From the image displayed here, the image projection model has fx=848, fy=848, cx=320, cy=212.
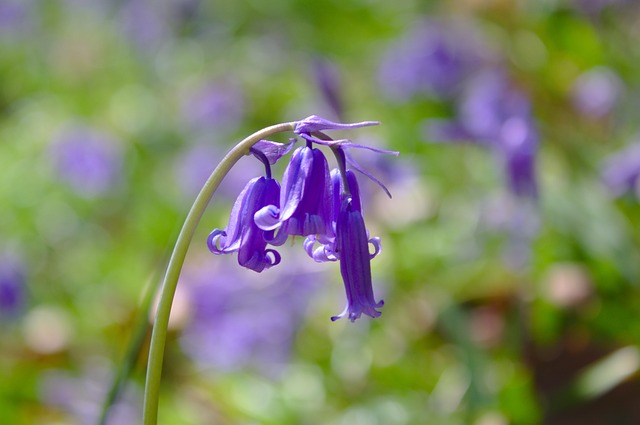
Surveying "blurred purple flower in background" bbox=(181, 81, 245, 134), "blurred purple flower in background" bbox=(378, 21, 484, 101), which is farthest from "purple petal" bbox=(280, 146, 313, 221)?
"blurred purple flower in background" bbox=(181, 81, 245, 134)

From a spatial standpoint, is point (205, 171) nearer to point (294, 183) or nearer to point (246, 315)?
point (246, 315)

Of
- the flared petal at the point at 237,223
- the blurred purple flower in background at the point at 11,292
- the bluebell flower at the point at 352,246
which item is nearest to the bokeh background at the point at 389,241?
the blurred purple flower in background at the point at 11,292

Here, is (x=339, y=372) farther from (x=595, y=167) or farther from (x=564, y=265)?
(x=595, y=167)

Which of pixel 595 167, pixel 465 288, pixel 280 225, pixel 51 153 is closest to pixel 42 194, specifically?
pixel 51 153

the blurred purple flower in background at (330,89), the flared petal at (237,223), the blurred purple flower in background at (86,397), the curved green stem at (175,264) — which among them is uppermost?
the blurred purple flower in background at (330,89)

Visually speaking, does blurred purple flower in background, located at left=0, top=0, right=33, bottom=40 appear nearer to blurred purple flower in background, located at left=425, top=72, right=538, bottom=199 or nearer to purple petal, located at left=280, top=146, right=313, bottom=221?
blurred purple flower in background, located at left=425, top=72, right=538, bottom=199

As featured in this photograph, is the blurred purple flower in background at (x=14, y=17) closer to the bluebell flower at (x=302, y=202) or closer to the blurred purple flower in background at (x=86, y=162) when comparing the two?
the blurred purple flower in background at (x=86, y=162)
